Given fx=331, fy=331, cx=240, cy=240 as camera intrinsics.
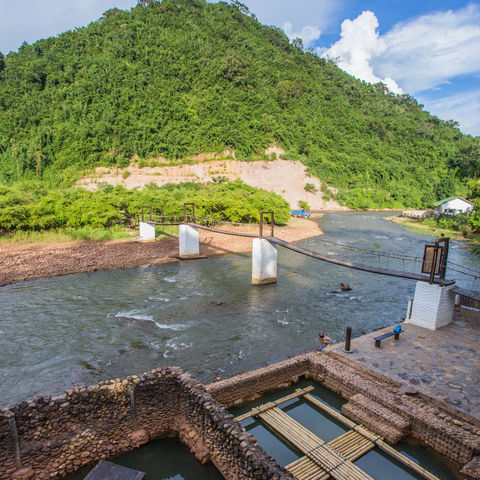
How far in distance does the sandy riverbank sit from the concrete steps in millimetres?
18461

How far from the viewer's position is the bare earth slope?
5716cm

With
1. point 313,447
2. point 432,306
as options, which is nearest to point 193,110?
point 432,306

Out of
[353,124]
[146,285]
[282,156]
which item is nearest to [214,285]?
[146,285]

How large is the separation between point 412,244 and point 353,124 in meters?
75.3

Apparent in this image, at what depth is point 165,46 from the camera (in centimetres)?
8156

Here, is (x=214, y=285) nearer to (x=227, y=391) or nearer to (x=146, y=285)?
(x=146, y=285)

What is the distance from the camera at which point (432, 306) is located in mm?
11219

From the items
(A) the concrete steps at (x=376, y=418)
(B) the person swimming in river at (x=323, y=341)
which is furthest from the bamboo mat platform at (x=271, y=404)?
(B) the person swimming in river at (x=323, y=341)

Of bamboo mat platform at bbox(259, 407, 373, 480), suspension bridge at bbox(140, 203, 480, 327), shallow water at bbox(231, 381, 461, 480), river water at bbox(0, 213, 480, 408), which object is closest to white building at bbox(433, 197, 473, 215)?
suspension bridge at bbox(140, 203, 480, 327)

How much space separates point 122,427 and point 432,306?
1010 cm

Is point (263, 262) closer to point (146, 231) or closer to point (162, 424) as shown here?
point (162, 424)

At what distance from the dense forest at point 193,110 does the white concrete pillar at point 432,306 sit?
4838 cm

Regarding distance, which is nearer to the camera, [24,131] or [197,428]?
[197,428]

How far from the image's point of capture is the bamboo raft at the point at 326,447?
6582 millimetres
